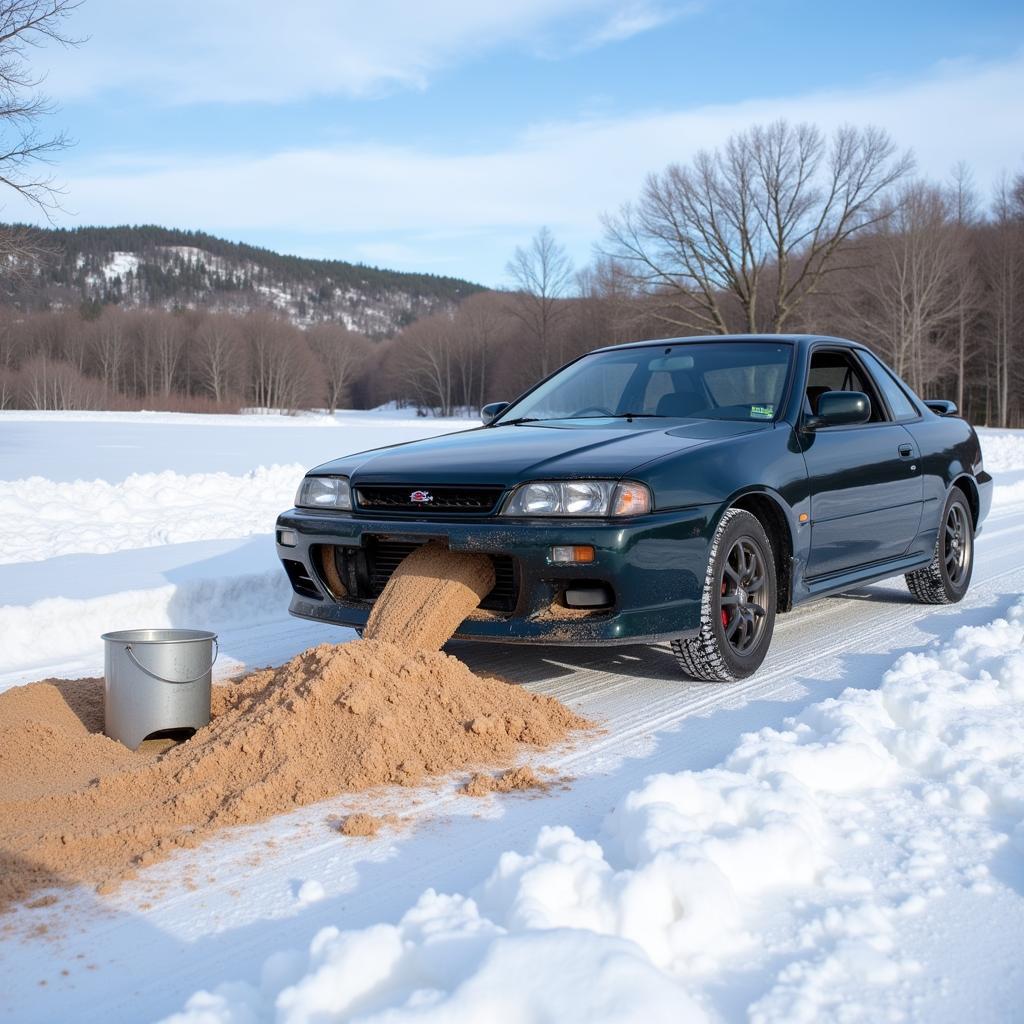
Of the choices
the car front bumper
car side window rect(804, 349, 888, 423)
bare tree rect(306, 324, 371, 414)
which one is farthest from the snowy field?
bare tree rect(306, 324, 371, 414)

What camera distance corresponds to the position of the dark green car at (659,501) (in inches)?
165

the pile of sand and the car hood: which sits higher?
the car hood

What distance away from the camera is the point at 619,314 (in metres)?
46.8

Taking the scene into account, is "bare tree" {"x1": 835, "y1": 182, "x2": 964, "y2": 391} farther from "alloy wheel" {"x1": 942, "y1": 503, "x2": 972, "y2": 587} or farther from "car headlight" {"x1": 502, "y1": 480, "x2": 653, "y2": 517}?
"car headlight" {"x1": 502, "y1": 480, "x2": 653, "y2": 517}

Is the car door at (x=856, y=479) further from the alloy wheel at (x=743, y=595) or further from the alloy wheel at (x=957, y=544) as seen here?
the alloy wheel at (x=957, y=544)

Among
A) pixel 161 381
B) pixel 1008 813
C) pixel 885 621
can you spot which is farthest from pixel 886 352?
pixel 161 381

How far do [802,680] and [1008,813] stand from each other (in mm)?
1712

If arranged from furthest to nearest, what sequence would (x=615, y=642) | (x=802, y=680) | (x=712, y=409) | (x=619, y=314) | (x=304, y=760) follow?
(x=619, y=314), (x=712, y=409), (x=802, y=680), (x=615, y=642), (x=304, y=760)

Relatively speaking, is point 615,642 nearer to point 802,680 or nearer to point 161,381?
point 802,680

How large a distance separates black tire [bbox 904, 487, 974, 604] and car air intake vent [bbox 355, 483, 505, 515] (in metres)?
3.40

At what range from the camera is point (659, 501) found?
13.8 ft

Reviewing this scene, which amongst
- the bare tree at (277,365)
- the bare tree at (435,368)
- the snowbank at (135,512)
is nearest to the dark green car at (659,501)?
the snowbank at (135,512)

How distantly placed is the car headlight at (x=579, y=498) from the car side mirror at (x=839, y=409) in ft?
4.73

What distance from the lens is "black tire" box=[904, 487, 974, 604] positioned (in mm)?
6508
